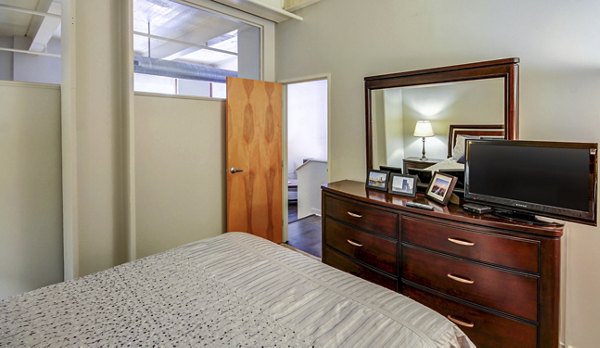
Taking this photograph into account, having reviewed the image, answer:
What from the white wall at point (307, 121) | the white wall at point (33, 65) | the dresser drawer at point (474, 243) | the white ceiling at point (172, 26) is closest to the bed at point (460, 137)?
the dresser drawer at point (474, 243)

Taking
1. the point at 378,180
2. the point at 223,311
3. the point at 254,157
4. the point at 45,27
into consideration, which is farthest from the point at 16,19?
the point at 223,311

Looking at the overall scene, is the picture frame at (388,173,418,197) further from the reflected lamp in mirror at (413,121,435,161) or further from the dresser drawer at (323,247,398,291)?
the dresser drawer at (323,247,398,291)

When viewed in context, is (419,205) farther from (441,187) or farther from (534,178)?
(534,178)

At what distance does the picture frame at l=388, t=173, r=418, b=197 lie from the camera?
2.40 m

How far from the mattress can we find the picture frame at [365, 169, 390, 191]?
1178mm

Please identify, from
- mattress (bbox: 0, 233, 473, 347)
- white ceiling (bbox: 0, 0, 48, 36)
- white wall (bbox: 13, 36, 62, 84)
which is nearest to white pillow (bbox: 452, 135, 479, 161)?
mattress (bbox: 0, 233, 473, 347)

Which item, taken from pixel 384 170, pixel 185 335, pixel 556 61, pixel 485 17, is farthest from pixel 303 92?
pixel 185 335

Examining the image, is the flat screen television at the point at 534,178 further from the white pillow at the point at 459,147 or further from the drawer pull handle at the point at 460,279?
the drawer pull handle at the point at 460,279

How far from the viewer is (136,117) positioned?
9.32 ft

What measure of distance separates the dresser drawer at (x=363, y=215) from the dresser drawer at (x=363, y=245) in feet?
0.18

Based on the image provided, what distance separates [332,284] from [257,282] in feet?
1.10

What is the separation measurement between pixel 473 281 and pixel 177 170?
8.56 ft

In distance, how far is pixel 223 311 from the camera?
4.09 feet

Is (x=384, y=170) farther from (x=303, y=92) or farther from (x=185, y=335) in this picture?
(x=303, y=92)
